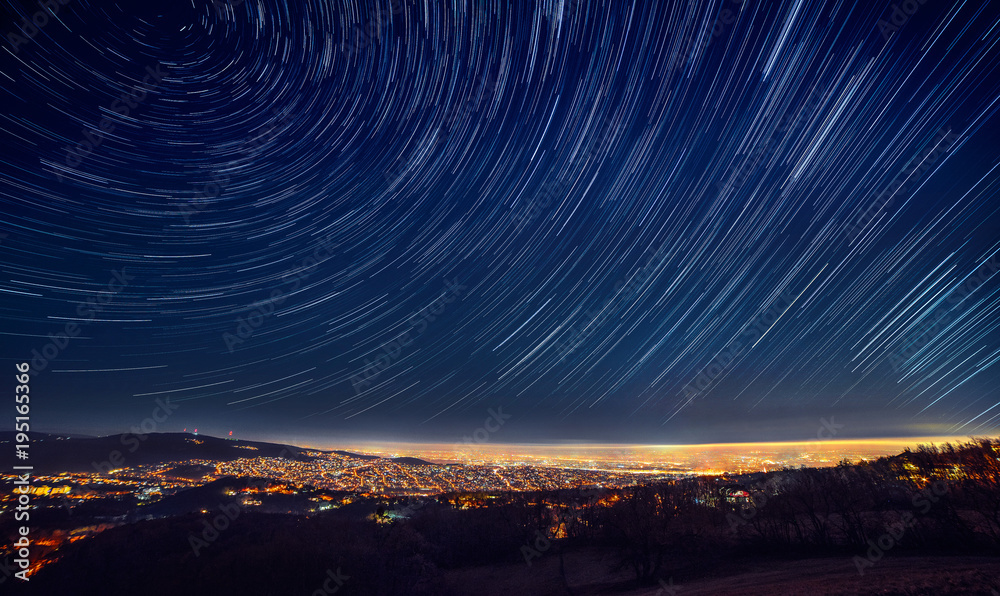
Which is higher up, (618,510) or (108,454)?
(108,454)

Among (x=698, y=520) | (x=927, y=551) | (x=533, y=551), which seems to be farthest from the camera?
(x=533, y=551)

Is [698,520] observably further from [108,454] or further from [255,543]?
[108,454]

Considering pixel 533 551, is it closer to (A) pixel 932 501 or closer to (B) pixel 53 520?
(A) pixel 932 501

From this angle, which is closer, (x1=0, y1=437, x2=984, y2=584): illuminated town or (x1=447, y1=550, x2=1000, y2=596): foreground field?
(x1=447, y1=550, x2=1000, y2=596): foreground field

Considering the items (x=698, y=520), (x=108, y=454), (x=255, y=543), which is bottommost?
(x=698, y=520)

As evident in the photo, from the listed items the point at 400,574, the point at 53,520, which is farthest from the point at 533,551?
the point at 53,520

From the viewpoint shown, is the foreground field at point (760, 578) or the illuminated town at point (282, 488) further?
the illuminated town at point (282, 488)

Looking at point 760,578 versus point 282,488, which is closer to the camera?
point 760,578

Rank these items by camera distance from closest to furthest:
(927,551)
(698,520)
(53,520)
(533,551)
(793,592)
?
(793,592) → (927,551) → (698,520) → (533,551) → (53,520)

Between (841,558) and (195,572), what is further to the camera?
(195,572)

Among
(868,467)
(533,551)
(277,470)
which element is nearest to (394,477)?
(277,470)
